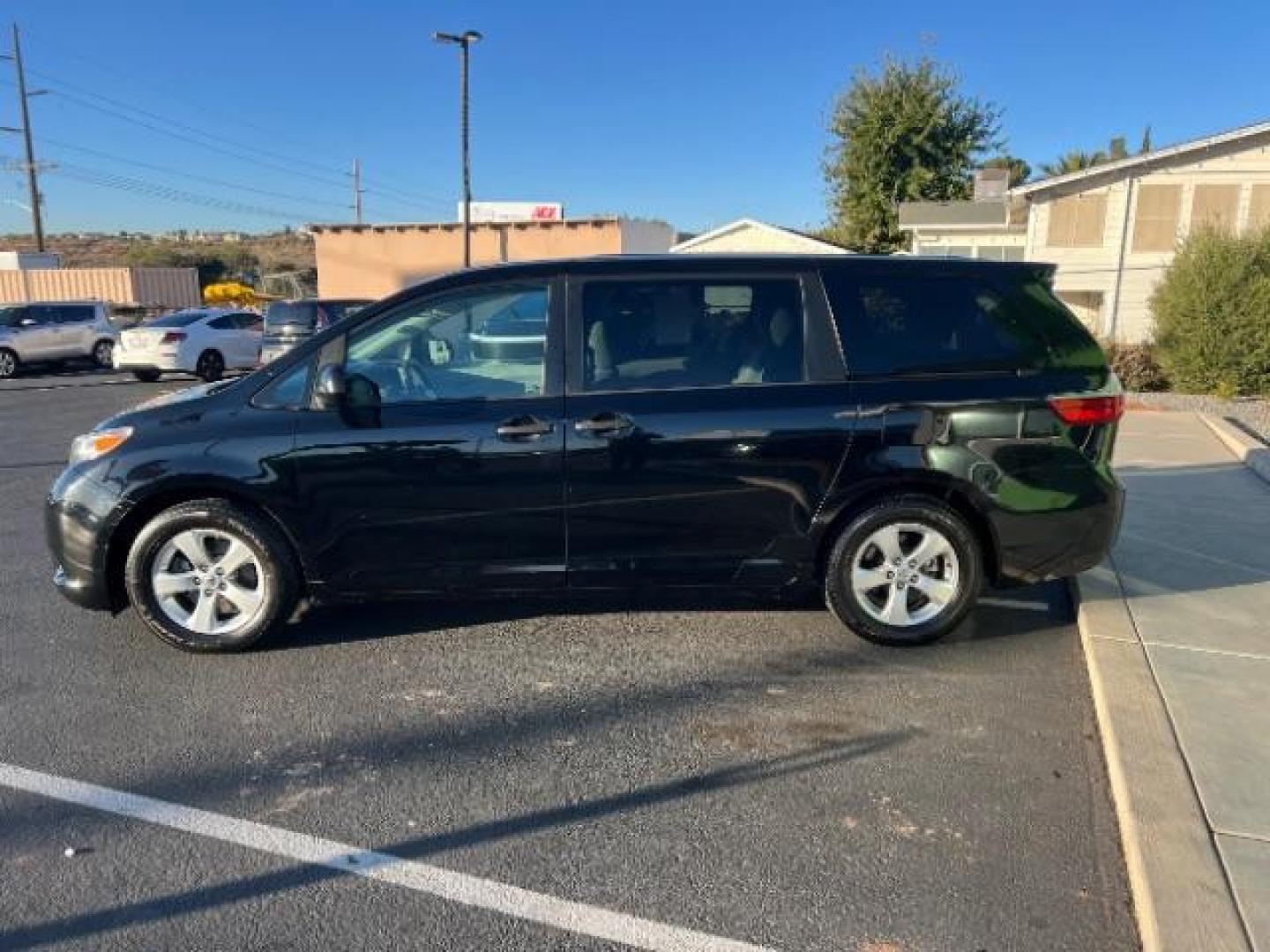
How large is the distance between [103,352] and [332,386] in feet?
68.9

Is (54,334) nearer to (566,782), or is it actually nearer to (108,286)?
(108,286)

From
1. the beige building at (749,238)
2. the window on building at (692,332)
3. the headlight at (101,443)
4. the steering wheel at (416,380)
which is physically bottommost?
Result: the headlight at (101,443)

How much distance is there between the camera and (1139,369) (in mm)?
15281

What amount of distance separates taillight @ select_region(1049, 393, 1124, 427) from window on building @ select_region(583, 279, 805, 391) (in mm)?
1201

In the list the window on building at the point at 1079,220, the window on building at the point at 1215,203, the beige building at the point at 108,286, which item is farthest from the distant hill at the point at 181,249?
the window on building at the point at 1215,203

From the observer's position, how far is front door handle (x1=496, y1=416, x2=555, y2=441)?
4.14 metres

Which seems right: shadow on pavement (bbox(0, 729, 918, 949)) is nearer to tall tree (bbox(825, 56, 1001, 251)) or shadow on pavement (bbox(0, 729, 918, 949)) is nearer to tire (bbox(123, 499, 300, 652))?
tire (bbox(123, 499, 300, 652))

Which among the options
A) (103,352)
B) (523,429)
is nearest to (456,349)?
(523,429)

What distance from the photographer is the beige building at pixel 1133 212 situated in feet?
68.9

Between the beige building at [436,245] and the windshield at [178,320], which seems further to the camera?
the beige building at [436,245]

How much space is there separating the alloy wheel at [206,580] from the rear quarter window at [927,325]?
2854 mm

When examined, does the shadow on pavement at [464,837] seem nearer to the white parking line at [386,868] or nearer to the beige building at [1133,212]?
the white parking line at [386,868]

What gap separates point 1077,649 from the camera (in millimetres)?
4477

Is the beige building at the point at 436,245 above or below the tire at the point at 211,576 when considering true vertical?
above
